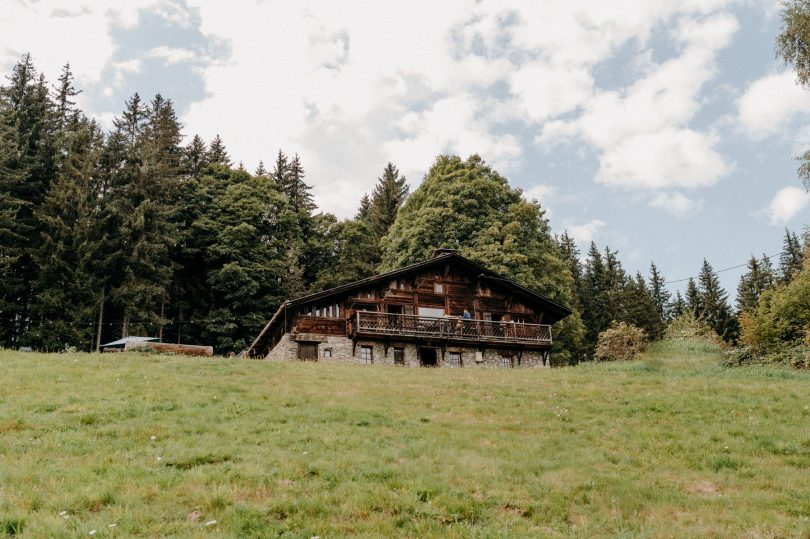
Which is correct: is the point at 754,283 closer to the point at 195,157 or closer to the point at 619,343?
the point at 619,343

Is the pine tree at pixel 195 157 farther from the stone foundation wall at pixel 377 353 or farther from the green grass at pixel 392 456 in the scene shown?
the green grass at pixel 392 456

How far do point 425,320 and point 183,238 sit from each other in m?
25.3

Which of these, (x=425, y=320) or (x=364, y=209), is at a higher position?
(x=364, y=209)

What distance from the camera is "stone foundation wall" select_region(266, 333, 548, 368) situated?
1344 inches

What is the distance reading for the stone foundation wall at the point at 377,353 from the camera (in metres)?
34.1

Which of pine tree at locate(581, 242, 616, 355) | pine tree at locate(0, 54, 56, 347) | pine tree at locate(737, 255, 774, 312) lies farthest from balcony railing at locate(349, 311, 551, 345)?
pine tree at locate(737, 255, 774, 312)

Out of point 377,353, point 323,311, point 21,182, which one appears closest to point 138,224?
point 21,182

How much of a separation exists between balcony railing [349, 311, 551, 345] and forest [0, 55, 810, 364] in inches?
253

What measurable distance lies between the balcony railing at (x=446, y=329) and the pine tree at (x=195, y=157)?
33.2 meters

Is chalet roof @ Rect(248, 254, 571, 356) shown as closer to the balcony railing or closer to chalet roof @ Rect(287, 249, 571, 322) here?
chalet roof @ Rect(287, 249, 571, 322)

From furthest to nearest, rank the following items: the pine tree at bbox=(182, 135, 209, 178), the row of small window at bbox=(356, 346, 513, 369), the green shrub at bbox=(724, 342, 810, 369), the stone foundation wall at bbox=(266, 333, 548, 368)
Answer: the pine tree at bbox=(182, 135, 209, 178) → the row of small window at bbox=(356, 346, 513, 369) → the stone foundation wall at bbox=(266, 333, 548, 368) → the green shrub at bbox=(724, 342, 810, 369)

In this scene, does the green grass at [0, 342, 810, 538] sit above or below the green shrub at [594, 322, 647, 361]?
below

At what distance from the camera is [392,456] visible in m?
11.6

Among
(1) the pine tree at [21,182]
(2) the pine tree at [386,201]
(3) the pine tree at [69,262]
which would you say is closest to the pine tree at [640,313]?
(2) the pine tree at [386,201]
